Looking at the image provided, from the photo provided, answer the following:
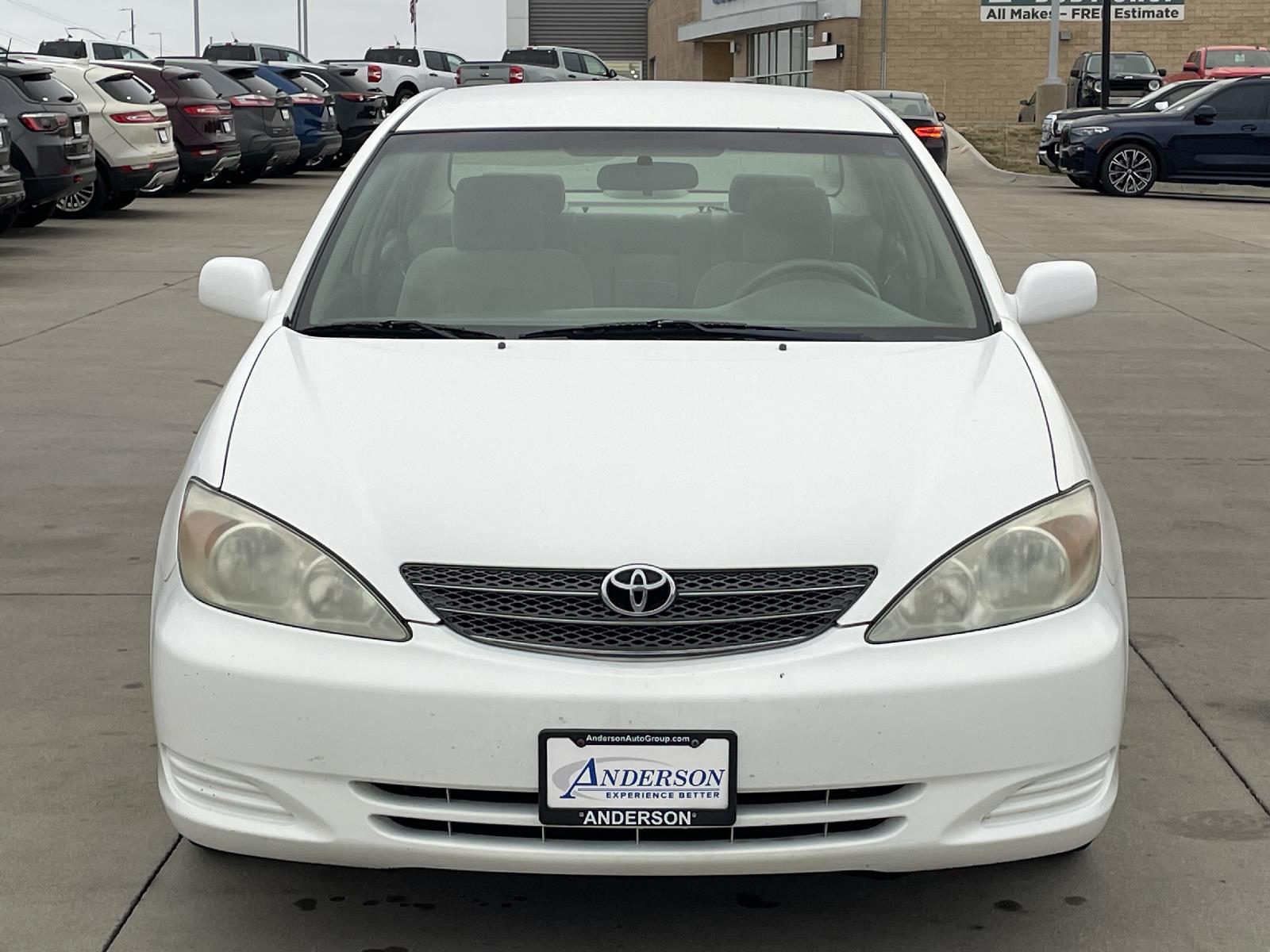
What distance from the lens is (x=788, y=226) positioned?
14.3ft

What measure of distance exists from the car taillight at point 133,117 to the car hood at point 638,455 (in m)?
15.4

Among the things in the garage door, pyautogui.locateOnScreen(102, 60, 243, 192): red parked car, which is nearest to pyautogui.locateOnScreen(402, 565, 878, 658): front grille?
pyautogui.locateOnScreen(102, 60, 243, 192): red parked car

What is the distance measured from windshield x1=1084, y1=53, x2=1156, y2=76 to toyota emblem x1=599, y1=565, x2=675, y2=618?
39.1 m

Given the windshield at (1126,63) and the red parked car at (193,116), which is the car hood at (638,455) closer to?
the red parked car at (193,116)

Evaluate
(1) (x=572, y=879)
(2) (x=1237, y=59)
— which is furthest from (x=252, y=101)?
(2) (x=1237, y=59)

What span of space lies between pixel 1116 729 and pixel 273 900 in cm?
155

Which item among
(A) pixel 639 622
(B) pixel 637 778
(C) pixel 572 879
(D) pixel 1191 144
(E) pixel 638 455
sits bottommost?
(C) pixel 572 879

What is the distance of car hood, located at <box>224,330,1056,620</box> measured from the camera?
293 centimetres

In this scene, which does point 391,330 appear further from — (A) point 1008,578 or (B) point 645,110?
(A) point 1008,578

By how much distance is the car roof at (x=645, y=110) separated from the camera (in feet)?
14.5

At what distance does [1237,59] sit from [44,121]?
29647 mm

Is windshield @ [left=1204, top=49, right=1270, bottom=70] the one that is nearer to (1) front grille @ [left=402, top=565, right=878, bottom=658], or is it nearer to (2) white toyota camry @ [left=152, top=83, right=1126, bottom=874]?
(2) white toyota camry @ [left=152, top=83, right=1126, bottom=874]

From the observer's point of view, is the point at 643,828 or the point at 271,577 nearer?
the point at 643,828

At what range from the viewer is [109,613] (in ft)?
16.7
